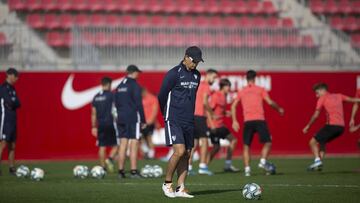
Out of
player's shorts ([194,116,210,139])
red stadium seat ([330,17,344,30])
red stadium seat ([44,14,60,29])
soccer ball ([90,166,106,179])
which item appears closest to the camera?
soccer ball ([90,166,106,179])

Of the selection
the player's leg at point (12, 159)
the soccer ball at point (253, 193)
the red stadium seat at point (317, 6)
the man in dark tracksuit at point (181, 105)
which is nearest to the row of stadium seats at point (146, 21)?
the red stadium seat at point (317, 6)

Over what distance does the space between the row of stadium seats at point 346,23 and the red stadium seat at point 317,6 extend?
1.92ft

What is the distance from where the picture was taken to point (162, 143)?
29.0 m

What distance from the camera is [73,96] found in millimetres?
28359

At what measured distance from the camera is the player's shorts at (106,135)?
72.3 ft

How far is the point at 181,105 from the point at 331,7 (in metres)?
21.8

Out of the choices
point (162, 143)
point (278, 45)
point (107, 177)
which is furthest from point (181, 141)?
point (278, 45)

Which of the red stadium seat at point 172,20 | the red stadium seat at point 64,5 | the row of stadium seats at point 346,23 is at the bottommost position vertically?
the row of stadium seats at point 346,23

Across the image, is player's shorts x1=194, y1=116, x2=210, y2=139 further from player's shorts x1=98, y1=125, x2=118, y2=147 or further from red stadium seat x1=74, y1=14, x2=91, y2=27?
red stadium seat x1=74, y1=14, x2=91, y2=27

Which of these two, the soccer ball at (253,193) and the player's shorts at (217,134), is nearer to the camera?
the soccer ball at (253,193)

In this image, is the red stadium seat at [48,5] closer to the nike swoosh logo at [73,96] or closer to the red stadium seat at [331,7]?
the nike swoosh logo at [73,96]

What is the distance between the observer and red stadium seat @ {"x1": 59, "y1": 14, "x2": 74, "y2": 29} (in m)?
32.5

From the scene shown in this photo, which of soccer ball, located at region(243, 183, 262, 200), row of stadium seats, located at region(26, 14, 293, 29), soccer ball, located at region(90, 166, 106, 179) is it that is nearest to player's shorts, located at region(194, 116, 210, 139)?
soccer ball, located at region(90, 166, 106, 179)

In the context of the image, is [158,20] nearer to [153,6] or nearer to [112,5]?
[153,6]
